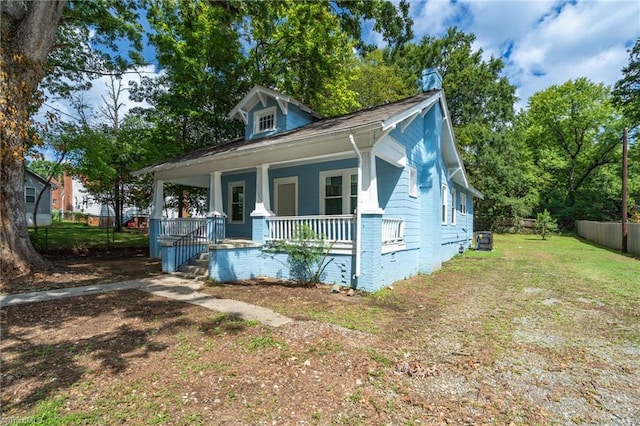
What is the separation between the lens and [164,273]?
9.70m

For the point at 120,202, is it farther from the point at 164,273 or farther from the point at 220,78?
the point at 164,273

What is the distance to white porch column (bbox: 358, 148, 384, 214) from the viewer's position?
7.27 meters

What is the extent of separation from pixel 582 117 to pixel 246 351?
A: 4329 cm

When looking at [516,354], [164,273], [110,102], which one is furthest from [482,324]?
[110,102]

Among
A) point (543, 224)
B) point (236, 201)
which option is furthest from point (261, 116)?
point (543, 224)

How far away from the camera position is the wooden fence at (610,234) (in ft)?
52.2

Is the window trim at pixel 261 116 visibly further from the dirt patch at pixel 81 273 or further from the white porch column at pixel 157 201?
the dirt patch at pixel 81 273

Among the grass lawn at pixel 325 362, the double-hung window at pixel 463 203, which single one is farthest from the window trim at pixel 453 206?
the grass lawn at pixel 325 362

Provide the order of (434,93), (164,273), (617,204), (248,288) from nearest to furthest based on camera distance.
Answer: (248,288)
(164,273)
(434,93)
(617,204)

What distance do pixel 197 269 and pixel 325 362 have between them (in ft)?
21.6

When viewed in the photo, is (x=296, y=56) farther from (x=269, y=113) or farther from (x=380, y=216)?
(x=380, y=216)

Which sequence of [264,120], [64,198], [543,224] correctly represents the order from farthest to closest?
[64,198]
[543,224]
[264,120]

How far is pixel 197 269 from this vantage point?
924cm

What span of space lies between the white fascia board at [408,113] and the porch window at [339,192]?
2.39 meters
